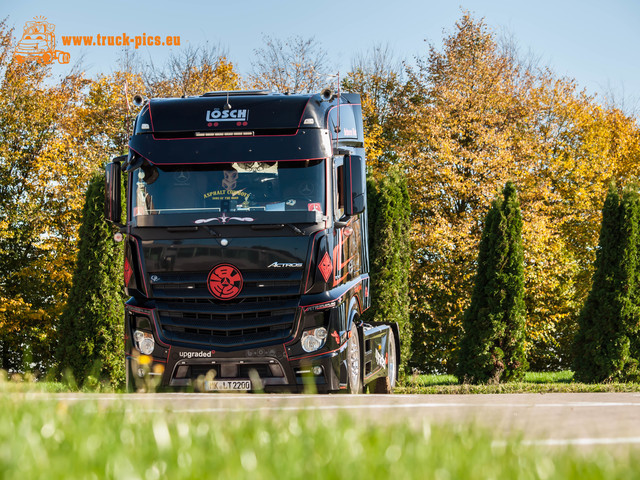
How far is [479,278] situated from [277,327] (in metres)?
12.5

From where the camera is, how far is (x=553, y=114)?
111ft

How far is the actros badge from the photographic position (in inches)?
342

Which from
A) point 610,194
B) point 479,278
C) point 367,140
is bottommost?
point 479,278

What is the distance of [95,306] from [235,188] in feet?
36.1

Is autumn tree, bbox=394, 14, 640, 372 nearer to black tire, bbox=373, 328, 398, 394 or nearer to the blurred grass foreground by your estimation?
black tire, bbox=373, 328, 398, 394

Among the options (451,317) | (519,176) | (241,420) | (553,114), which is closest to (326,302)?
(241,420)

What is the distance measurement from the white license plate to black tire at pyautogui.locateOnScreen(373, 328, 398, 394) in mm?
4513

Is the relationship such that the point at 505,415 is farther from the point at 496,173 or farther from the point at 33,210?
the point at 33,210

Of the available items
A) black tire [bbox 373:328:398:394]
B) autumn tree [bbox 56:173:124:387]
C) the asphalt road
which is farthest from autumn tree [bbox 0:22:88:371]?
the asphalt road

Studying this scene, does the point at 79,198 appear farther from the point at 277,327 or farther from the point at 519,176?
the point at 277,327

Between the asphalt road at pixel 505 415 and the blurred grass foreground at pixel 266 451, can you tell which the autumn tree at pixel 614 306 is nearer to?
the asphalt road at pixel 505 415

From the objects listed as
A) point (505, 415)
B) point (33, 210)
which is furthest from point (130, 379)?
point (33, 210)

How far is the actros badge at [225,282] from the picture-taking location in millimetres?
8688

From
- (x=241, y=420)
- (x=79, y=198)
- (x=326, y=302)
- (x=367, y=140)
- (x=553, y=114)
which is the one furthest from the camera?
(x=553, y=114)
